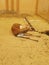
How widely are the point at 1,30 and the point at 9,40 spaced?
0.65 feet

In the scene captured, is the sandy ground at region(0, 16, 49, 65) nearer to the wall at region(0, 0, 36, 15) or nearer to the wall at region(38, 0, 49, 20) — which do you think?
the wall at region(38, 0, 49, 20)

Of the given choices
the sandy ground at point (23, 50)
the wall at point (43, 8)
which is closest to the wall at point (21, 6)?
the wall at point (43, 8)

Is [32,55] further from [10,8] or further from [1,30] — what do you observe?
[10,8]

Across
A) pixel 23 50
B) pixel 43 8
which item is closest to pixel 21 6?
pixel 43 8

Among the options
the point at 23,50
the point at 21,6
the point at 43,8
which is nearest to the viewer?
the point at 23,50

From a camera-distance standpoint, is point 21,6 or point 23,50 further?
point 21,6

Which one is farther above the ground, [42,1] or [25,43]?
[42,1]

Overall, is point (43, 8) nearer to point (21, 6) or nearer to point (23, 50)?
point (21, 6)

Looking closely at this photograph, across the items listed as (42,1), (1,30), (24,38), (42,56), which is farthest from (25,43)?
(42,1)

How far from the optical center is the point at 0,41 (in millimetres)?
899

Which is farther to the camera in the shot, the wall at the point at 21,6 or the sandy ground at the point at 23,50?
the wall at the point at 21,6

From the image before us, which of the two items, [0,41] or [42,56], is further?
[0,41]

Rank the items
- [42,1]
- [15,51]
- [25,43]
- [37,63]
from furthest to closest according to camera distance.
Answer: [42,1] → [25,43] → [15,51] → [37,63]

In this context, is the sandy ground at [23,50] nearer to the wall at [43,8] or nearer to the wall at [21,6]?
the wall at [43,8]
